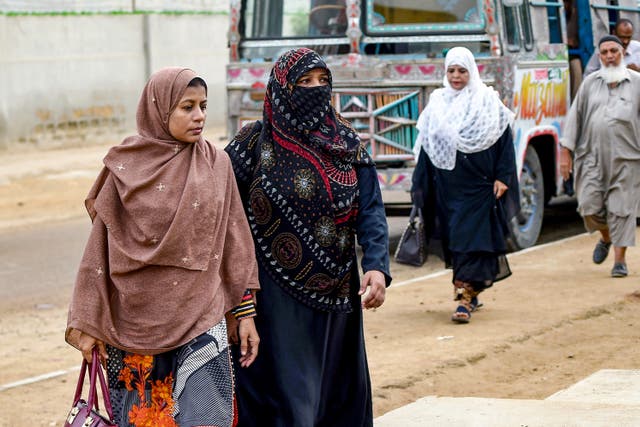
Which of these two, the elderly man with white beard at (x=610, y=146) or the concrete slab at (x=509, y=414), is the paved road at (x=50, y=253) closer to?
the elderly man with white beard at (x=610, y=146)

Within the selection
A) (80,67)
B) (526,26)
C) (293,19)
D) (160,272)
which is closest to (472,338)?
(160,272)

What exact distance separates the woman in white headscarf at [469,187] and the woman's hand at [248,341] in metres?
3.53

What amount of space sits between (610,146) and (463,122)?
1.75 meters

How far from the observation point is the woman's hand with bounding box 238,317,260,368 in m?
4.26

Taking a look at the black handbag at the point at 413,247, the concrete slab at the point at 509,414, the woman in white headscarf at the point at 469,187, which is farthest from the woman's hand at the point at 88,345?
the woman in white headscarf at the point at 469,187

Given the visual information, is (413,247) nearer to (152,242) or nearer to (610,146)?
(610,146)

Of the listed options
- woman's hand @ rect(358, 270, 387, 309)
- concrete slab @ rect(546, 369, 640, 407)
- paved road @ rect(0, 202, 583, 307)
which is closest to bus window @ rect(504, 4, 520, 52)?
paved road @ rect(0, 202, 583, 307)

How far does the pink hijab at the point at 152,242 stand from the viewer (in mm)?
3988

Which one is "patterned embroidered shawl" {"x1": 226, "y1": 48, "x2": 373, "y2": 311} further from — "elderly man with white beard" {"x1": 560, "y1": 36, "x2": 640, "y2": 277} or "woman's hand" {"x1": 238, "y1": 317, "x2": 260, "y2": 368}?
"elderly man with white beard" {"x1": 560, "y1": 36, "x2": 640, "y2": 277}

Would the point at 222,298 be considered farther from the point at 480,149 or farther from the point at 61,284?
the point at 61,284

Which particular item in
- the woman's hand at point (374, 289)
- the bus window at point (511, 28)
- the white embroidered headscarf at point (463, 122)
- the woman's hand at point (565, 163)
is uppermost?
the bus window at point (511, 28)

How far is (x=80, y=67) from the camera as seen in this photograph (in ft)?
64.9

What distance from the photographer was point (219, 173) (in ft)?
13.6

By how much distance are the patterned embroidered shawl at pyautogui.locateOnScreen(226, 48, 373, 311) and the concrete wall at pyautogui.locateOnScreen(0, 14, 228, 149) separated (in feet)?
46.5
